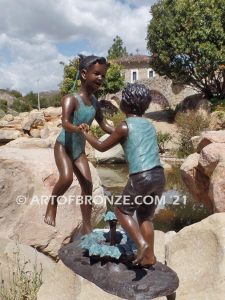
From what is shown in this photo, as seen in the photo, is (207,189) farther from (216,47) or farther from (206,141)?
(216,47)

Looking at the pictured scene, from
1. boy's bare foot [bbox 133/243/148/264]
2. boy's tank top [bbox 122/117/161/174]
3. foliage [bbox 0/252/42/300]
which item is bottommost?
foliage [bbox 0/252/42/300]

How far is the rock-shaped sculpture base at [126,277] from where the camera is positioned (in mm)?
3070

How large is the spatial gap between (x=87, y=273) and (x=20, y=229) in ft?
6.57

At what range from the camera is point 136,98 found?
3.22 metres

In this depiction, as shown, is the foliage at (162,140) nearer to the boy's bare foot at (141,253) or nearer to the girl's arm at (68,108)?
the girl's arm at (68,108)

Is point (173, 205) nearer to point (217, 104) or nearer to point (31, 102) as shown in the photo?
point (217, 104)

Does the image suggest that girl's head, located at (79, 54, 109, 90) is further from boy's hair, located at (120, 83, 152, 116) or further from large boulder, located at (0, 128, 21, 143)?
large boulder, located at (0, 128, 21, 143)

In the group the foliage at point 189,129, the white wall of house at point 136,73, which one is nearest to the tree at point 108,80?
the foliage at point 189,129

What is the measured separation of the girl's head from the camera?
3.54 m

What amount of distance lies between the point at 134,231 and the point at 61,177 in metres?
0.95

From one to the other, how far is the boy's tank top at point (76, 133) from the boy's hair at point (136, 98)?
1.79ft

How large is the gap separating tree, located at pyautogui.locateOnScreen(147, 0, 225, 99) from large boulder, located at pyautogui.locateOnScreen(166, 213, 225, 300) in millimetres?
21113

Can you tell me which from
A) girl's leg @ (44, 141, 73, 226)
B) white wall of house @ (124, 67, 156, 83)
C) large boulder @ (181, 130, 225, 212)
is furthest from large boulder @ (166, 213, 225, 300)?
white wall of house @ (124, 67, 156, 83)

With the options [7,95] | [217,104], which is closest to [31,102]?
[7,95]
